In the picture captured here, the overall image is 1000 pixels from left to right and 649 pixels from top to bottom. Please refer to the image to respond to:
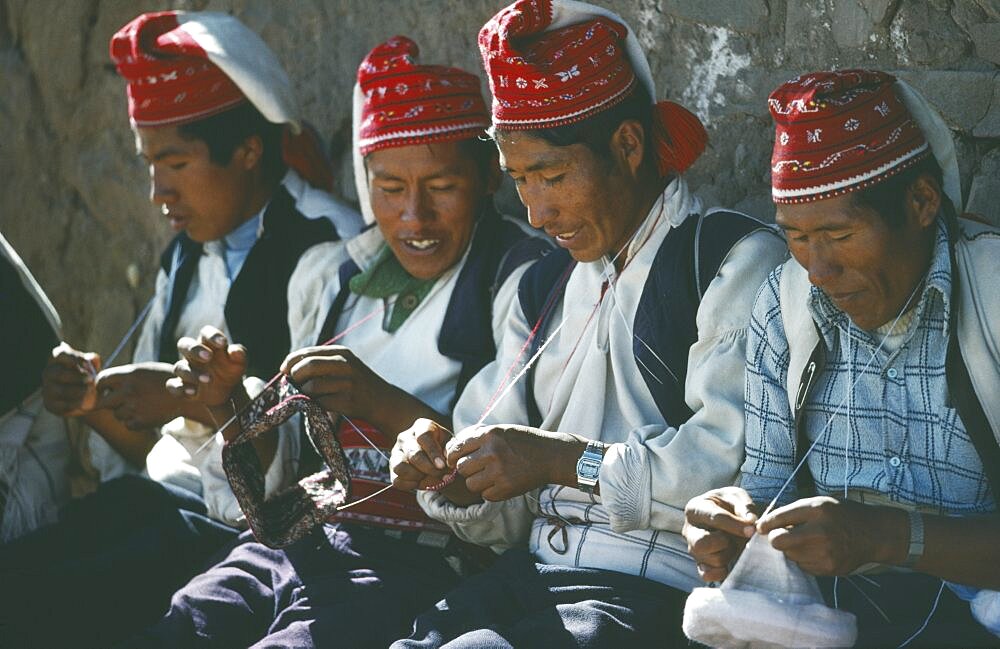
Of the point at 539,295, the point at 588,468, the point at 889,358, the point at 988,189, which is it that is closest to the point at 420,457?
the point at 588,468

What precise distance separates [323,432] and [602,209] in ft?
3.04

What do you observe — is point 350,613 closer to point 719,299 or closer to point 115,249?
point 719,299

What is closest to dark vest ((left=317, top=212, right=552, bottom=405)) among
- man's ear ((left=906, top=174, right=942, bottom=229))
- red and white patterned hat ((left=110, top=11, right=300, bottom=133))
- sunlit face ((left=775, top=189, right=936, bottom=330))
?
red and white patterned hat ((left=110, top=11, right=300, bottom=133))

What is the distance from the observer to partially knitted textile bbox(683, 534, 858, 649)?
2.31m

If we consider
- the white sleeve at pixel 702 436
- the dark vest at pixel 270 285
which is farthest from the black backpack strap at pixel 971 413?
the dark vest at pixel 270 285

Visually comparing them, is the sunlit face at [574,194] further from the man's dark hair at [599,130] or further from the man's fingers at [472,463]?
the man's fingers at [472,463]

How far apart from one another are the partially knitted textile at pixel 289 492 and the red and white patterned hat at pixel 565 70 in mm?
896

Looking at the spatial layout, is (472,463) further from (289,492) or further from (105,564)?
(105,564)

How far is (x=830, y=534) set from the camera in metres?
2.29

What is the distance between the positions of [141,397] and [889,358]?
7.69 feet

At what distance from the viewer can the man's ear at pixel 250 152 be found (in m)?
4.35

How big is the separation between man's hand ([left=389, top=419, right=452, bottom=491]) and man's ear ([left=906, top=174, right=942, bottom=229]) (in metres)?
1.15

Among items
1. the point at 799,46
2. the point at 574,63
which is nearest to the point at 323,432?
the point at 574,63

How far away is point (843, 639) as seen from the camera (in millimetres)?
2312
